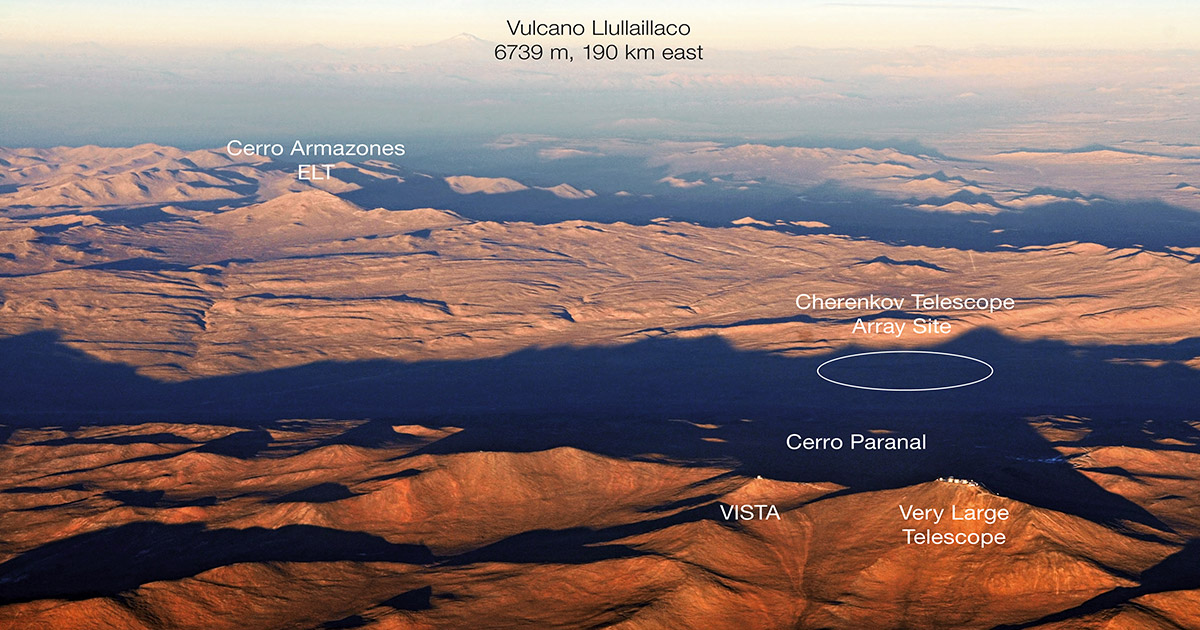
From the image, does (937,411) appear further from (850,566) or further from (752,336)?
(850,566)

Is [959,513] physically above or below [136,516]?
above

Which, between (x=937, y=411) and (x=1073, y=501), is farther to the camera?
(x=937, y=411)

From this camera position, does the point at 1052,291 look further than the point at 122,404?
Yes

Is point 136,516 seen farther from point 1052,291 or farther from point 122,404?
point 1052,291

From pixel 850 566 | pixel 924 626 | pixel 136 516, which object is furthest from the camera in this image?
pixel 136 516

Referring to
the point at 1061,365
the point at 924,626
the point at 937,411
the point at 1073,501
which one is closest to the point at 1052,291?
the point at 1061,365

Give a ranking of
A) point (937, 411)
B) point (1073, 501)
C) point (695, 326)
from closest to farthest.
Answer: point (1073, 501)
point (937, 411)
point (695, 326)

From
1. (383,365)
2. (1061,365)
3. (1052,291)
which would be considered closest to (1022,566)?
(1061,365)

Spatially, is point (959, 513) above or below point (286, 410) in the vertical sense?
above

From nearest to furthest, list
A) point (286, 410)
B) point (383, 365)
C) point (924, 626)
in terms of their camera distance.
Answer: point (924, 626) < point (286, 410) < point (383, 365)
